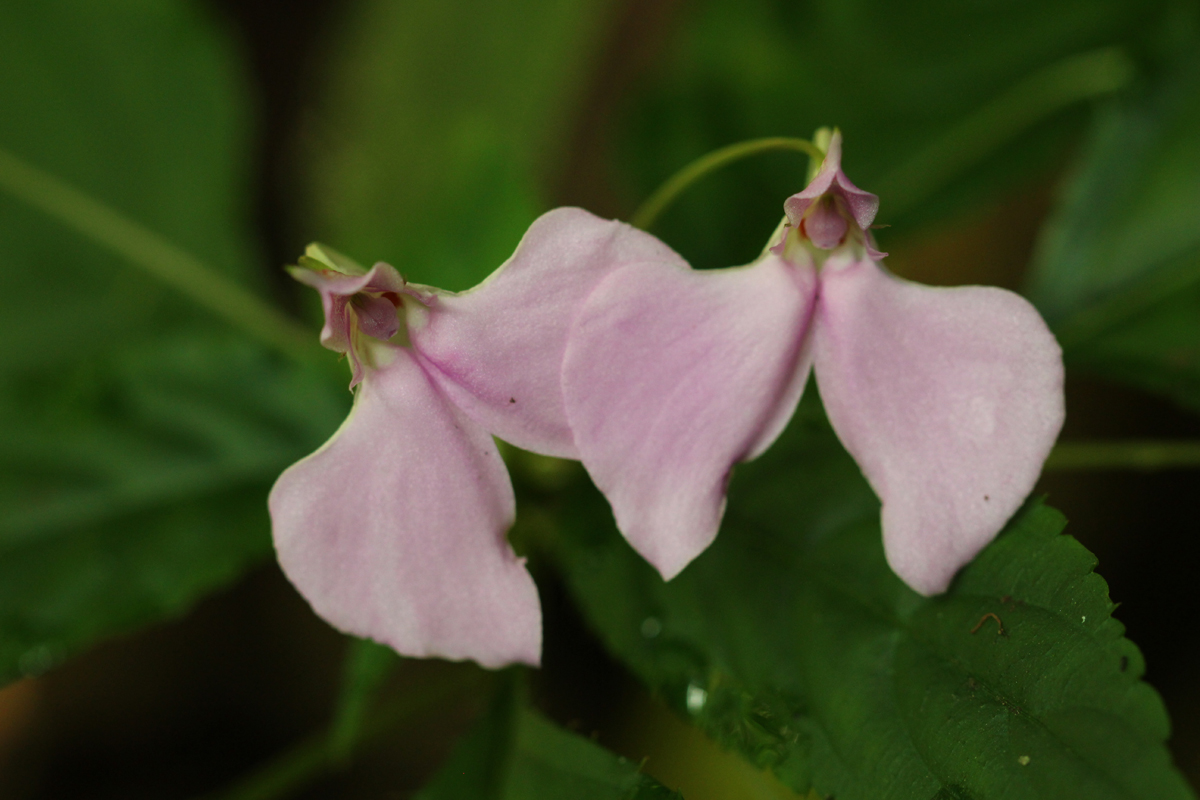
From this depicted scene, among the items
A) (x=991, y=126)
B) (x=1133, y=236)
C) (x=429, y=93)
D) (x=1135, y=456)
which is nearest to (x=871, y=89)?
(x=991, y=126)

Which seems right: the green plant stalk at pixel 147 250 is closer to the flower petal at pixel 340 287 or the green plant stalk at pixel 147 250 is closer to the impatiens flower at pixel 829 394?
the flower petal at pixel 340 287

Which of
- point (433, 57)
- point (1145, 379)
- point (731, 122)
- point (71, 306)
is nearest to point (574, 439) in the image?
point (1145, 379)

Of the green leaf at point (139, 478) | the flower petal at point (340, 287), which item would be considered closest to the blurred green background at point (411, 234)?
the green leaf at point (139, 478)

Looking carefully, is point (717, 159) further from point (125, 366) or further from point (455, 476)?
point (125, 366)

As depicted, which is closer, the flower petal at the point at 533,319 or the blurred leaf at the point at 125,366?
the flower petal at the point at 533,319

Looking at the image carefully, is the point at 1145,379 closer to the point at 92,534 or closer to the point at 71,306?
the point at 92,534
